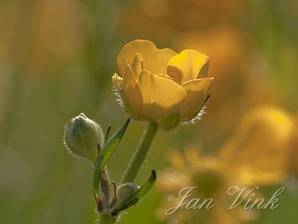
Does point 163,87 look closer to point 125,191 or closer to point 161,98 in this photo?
point 161,98

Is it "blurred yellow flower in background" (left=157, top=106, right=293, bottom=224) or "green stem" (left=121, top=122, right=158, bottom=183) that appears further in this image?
"blurred yellow flower in background" (left=157, top=106, right=293, bottom=224)

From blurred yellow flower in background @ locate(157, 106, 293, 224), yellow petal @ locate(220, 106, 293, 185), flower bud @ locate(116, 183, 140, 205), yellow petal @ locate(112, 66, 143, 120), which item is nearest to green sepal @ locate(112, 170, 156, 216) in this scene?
flower bud @ locate(116, 183, 140, 205)

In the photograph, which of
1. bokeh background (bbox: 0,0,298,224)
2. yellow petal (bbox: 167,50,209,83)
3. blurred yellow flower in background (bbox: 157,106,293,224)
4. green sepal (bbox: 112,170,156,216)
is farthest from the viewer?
bokeh background (bbox: 0,0,298,224)

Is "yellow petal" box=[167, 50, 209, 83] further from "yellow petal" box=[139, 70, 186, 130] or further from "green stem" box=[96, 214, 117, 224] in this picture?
"green stem" box=[96, 214, 117, 224]

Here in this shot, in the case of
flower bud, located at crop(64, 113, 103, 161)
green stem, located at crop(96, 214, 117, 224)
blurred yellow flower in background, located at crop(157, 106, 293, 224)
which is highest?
flower bud, located at crop(64, 113, 103, 161)

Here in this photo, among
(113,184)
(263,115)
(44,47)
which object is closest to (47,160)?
(263,115)

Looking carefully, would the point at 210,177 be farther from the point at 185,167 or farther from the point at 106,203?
the point at 106,203

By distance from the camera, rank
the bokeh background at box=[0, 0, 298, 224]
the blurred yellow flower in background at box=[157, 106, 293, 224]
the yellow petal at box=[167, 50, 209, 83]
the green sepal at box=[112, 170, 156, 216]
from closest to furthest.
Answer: the green sepal at box=[112, 170, 156, 216] < the yellow petal at box=[167, 50, 209, 83] < the blurred yellow flower in background at box=[157, 106, 293, 224] < the bokeh background at box=[0, 0, 298, 224]
